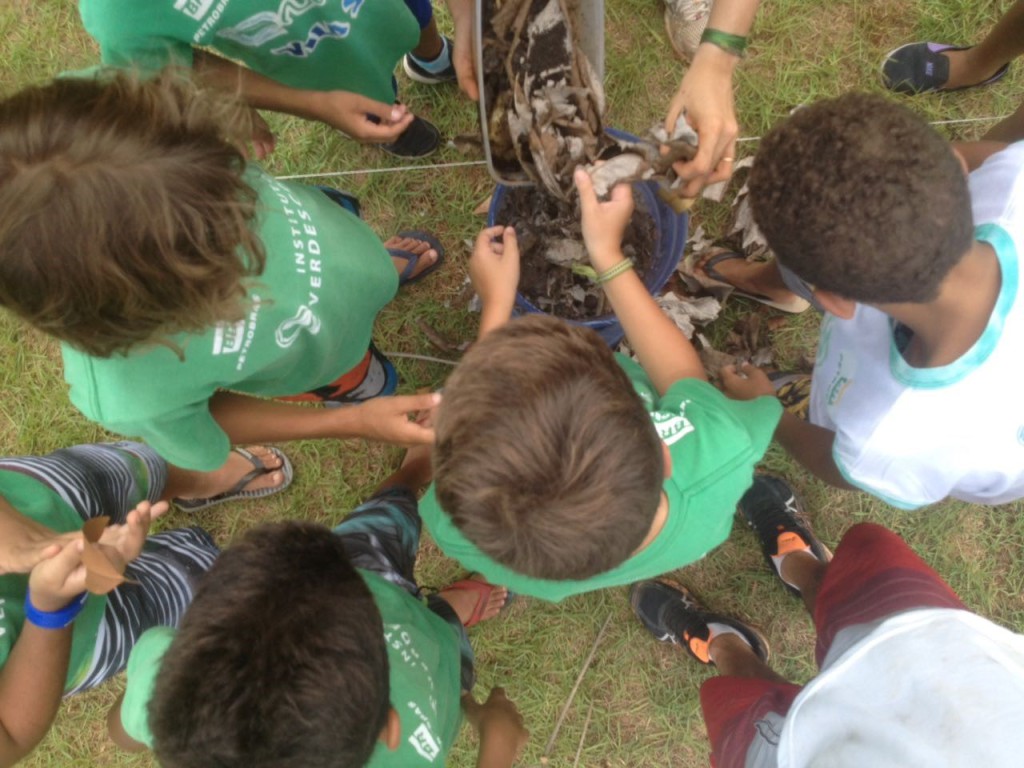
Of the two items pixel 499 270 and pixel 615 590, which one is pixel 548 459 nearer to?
pixel 499 270

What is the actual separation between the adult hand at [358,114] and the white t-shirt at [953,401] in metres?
1.36

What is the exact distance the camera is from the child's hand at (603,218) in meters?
1.61

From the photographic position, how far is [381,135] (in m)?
1.84

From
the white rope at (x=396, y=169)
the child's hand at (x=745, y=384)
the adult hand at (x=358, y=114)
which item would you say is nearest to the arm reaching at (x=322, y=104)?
the adult hand at (x=358, y=114)

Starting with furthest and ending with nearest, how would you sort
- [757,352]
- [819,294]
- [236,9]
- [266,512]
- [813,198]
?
[266,512], [757,352], [236,9], [819,294], [813,198]

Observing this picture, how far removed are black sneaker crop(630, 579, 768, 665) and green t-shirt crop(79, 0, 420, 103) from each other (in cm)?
203

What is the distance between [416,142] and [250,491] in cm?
158

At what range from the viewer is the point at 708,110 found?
1544mm

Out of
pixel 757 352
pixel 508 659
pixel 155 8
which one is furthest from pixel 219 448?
pixel 757 352

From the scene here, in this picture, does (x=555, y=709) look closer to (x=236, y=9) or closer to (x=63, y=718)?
(x=63, y=718)

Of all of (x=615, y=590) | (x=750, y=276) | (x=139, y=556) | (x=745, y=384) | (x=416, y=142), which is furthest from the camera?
(x=416, y=142)

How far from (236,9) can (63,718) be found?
2724mm

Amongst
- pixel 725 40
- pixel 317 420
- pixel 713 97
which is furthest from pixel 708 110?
pixel 317 420

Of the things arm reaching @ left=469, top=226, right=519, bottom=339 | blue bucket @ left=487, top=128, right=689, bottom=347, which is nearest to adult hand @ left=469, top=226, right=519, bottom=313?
arm reaching @ left=469, top=226, right=519, bottom=339
